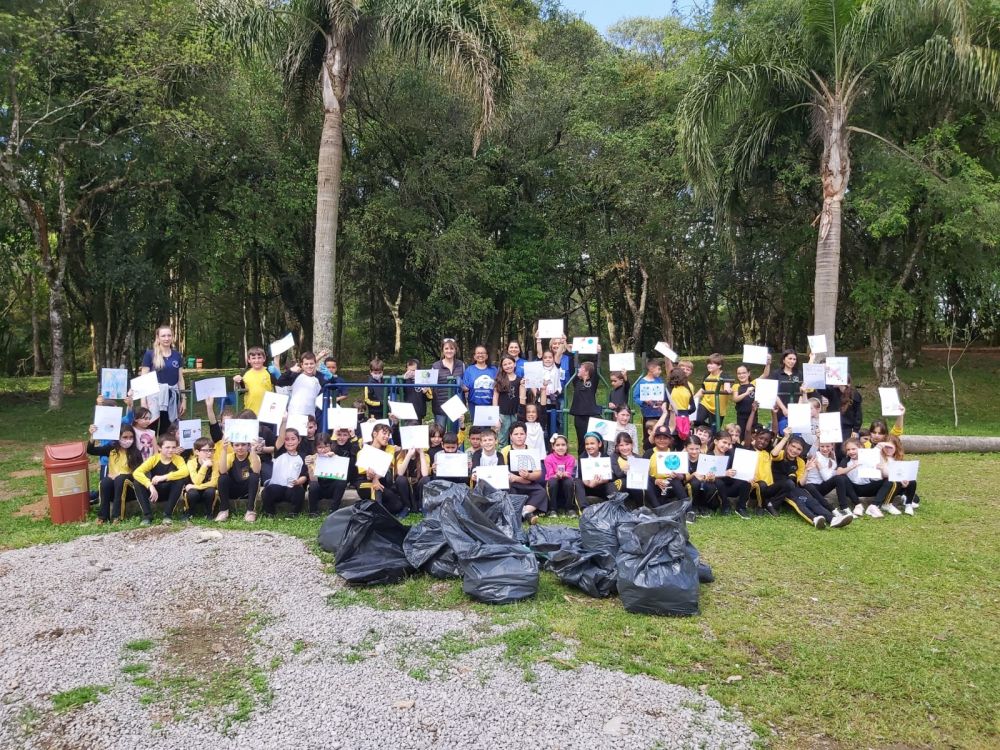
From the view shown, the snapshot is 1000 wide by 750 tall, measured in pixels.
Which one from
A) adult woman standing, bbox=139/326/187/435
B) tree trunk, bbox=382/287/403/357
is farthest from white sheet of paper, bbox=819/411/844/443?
tree trunk, bbox=382/287/403/357

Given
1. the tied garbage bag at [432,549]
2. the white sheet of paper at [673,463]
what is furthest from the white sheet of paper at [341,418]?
the white sheet of paper at [673,463]

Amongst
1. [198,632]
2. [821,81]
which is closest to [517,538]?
[198,632]

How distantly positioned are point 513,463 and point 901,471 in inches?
168

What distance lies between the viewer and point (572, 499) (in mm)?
7812

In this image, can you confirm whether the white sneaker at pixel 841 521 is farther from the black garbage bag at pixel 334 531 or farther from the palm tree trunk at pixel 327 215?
the palm tree trunk at pixel 327 215

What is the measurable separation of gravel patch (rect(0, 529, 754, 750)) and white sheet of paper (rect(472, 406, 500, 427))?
306cm

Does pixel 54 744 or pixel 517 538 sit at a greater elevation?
pixel 517 538

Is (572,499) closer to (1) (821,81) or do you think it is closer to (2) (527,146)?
(1) (821,81)

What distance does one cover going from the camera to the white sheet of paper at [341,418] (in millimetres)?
7669

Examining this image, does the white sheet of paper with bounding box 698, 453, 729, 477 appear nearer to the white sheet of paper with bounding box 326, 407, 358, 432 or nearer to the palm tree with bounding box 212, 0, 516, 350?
the white sheet of paper with bounding box 326, 407, 358, 432

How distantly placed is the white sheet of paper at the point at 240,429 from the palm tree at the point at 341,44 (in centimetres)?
446

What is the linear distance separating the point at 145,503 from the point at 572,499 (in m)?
4.38

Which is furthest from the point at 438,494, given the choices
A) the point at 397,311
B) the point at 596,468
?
the point at 397,311

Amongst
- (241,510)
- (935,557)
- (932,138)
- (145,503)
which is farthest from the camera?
(932,138)
